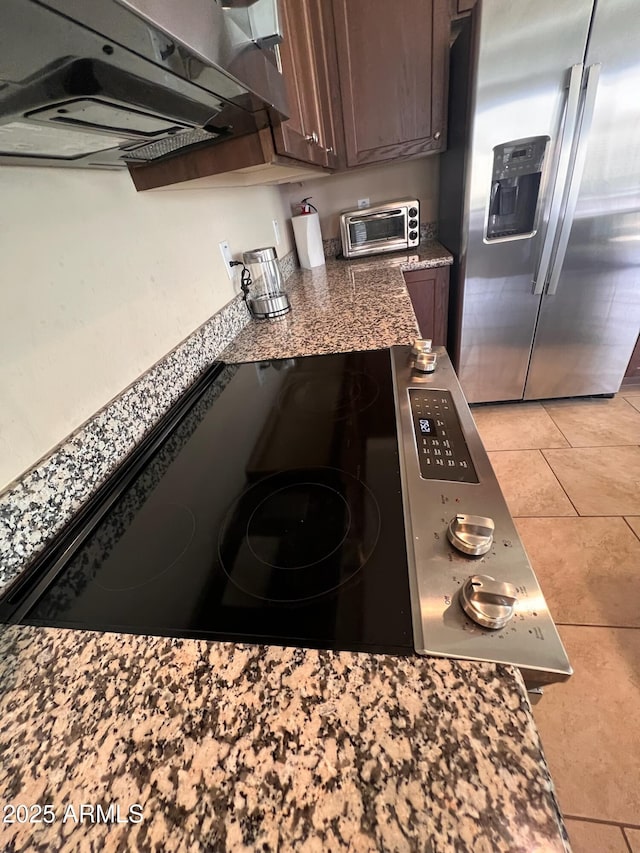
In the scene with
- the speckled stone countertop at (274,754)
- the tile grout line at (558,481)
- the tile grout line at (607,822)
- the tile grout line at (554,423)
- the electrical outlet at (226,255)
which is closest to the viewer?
the speckled stone countertop at (274,754)

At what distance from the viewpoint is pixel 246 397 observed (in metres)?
0.98

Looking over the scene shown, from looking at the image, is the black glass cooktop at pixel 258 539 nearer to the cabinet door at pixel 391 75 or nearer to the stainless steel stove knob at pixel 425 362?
the stainless steel stove knob at pixel 425 362

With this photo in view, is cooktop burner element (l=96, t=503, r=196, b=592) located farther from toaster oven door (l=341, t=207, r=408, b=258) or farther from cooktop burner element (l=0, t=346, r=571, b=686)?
toaster oven door (l=341, t=207, r=408, b=258)

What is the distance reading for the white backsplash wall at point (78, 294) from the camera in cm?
59

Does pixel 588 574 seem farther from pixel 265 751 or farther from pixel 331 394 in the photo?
pixel 265 751

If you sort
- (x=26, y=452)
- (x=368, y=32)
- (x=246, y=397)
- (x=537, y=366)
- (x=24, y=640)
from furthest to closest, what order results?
1. (x=537, y=366)
2. (x=368, y=32)
3. (x=246, y=397)
4. (x=26, y=452)
5. (x=24, y=640)

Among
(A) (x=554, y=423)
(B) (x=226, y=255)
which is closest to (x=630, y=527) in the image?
(A) (x=554, y=423)

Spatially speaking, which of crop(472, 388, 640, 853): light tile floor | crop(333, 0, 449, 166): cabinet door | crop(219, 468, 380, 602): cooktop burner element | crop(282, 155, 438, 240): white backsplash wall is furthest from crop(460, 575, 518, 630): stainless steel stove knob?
crop(282, 155, 438, 240): white backsplash wall

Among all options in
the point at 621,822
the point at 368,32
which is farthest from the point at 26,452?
the point at 368,32

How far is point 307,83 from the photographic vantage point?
3.92 feet

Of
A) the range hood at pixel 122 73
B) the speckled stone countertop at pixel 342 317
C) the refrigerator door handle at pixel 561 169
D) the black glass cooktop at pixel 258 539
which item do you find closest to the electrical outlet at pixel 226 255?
the speckled stone countertop at pixel 342 317

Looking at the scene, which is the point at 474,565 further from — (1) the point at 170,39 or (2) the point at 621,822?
(2) the point at 621,822

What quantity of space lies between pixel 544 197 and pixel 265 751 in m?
2.12

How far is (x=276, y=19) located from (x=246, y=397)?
72cm
